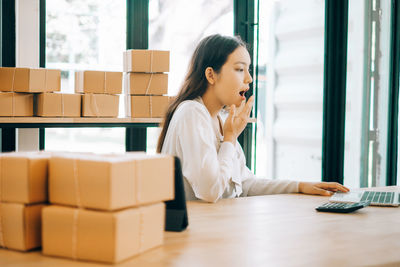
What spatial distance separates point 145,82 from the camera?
280 cm

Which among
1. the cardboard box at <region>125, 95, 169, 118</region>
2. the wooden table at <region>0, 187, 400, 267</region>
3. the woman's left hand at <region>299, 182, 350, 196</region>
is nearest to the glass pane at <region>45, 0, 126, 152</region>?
the cardboard box at <region>125, 95, 169, 118</region>

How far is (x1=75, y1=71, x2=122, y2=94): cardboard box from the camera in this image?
2656 mm

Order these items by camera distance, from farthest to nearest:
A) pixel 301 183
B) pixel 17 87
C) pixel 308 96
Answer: pixel 308 96, pixel 17 87, pixel 301 183

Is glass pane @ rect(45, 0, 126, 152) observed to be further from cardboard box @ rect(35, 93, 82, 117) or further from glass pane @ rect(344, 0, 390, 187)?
glass pane @ rect(344, 0, 390, 187)

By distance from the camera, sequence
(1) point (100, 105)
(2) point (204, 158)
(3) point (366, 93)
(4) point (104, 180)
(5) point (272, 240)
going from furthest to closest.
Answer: (3) point (366, 93) → (1) point (100, 105) → (2) point (204, 158) → (5) point (272, 240) → (4) point (104, 180)

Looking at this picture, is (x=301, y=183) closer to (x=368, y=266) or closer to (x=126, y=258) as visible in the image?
(x=368, y=266)

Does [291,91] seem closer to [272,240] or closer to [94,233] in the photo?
[272,240]

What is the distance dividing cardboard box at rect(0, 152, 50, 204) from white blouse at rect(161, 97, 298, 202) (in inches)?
28.8

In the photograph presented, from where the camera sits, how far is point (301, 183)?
1.84 meters

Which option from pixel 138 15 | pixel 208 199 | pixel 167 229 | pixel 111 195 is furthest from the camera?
pixel 138 15

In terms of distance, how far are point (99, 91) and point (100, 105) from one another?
8cm

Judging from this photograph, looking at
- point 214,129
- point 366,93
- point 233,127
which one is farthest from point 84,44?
point 366,93

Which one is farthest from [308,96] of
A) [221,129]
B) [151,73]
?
[221,129]

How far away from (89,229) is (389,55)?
3.53 metres
